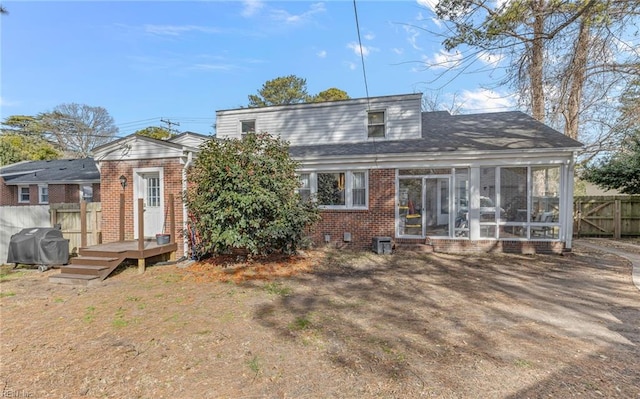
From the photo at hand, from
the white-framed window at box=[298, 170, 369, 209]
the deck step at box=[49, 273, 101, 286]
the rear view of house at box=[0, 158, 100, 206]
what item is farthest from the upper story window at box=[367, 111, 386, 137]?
the rear view of house at box=[0, 158, 100, 206]

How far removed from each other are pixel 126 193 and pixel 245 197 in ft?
14.0

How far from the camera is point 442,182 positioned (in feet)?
32.0

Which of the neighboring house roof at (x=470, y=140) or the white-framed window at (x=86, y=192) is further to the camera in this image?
the white-framed window at (x=86, y=192)

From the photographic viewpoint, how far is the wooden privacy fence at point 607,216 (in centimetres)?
1232

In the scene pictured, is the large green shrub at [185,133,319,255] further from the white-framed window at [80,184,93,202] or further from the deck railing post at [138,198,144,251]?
the white-framed window at [80,184,93,202]

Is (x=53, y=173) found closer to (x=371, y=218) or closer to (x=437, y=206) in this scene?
(x=371, y=218)

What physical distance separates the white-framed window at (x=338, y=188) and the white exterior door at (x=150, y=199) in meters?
4.33

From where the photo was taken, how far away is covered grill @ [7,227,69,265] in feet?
25.9

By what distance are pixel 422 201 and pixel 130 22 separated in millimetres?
10843

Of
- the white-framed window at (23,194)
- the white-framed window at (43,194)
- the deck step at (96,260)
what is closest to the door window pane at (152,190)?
the deck step at (96,260)

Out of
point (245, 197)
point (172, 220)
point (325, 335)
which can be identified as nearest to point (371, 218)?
point (245, 197)

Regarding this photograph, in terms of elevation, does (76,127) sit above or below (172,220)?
above

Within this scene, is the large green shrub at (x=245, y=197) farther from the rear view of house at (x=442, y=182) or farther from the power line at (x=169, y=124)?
the power line at (x=169, y=124)

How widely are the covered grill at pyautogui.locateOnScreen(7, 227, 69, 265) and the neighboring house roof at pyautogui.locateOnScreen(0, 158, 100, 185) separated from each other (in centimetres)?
1002
